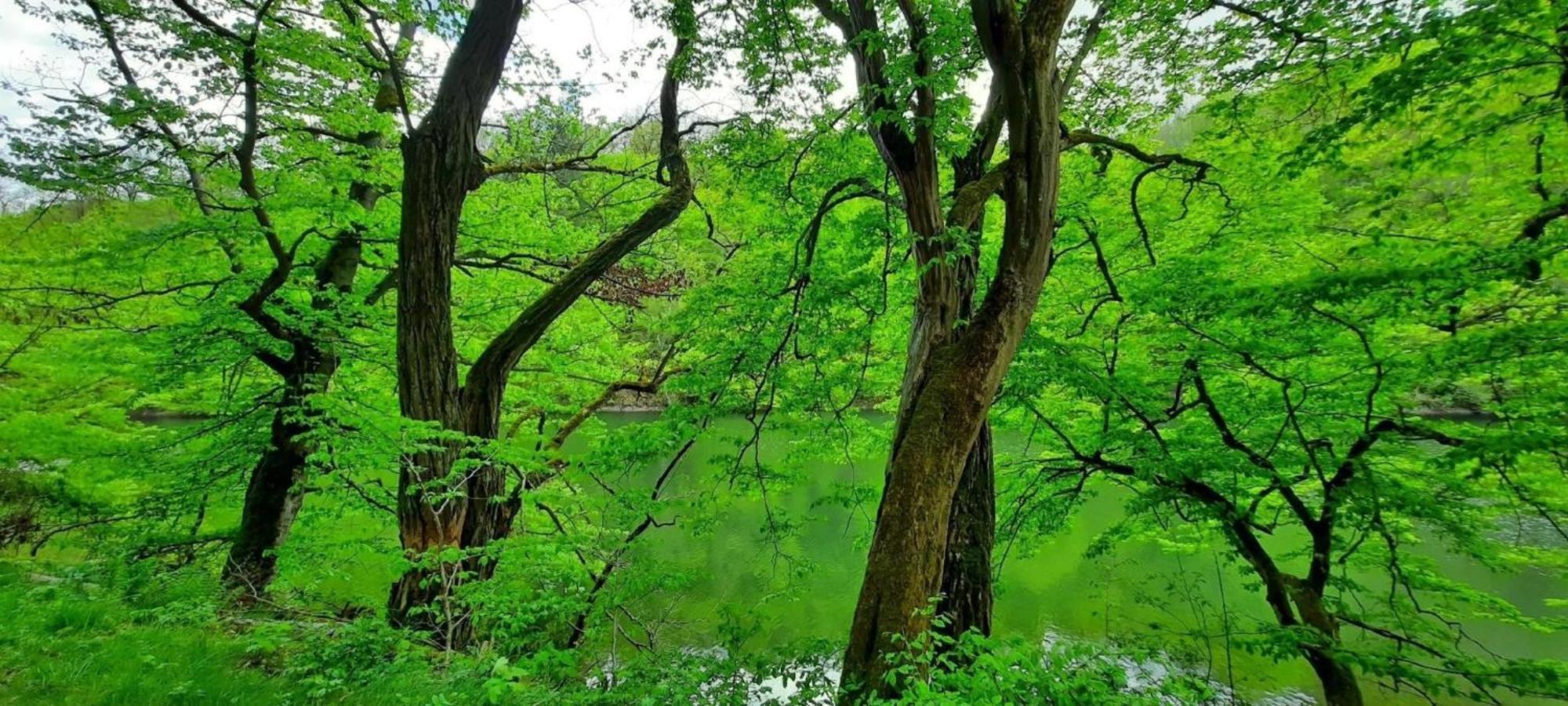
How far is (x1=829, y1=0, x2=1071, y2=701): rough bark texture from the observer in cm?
246

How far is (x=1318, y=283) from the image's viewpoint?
286 cm

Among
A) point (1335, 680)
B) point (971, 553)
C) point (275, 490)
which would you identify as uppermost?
point (971, 553)

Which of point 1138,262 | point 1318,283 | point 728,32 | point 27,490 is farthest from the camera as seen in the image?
point 27,490

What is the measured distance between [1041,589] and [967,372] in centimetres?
815

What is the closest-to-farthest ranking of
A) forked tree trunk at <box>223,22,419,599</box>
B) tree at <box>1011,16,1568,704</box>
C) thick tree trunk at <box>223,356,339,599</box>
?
tree at <box>1011,16,1568,704</box> < forked tree trunk at <box>223,22,419,599</box> < thick tree trunk at <box>223,356,339,599</box>

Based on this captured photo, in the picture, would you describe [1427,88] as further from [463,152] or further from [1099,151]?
[463,152]

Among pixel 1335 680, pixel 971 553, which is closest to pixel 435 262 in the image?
pixel 971 553

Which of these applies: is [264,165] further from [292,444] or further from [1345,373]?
[1345,373]

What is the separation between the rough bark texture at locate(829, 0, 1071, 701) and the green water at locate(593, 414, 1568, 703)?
209cm

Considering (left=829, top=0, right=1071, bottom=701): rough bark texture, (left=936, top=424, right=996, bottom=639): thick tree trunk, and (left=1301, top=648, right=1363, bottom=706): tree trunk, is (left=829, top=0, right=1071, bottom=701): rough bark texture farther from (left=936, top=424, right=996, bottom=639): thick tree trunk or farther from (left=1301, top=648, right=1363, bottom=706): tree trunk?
(left=1301, top=648, right=1363, bottom=706): tree trunk

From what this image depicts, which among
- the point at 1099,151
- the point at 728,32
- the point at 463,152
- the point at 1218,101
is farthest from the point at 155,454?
the point at 1218,101

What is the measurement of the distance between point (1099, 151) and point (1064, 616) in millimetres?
6918

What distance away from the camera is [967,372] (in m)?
2.66

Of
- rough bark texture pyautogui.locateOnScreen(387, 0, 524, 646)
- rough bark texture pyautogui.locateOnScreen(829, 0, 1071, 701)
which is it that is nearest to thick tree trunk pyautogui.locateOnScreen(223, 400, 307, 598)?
rough bark texture pyautogui.locateOnScreen(387, 0, 524, 646)
